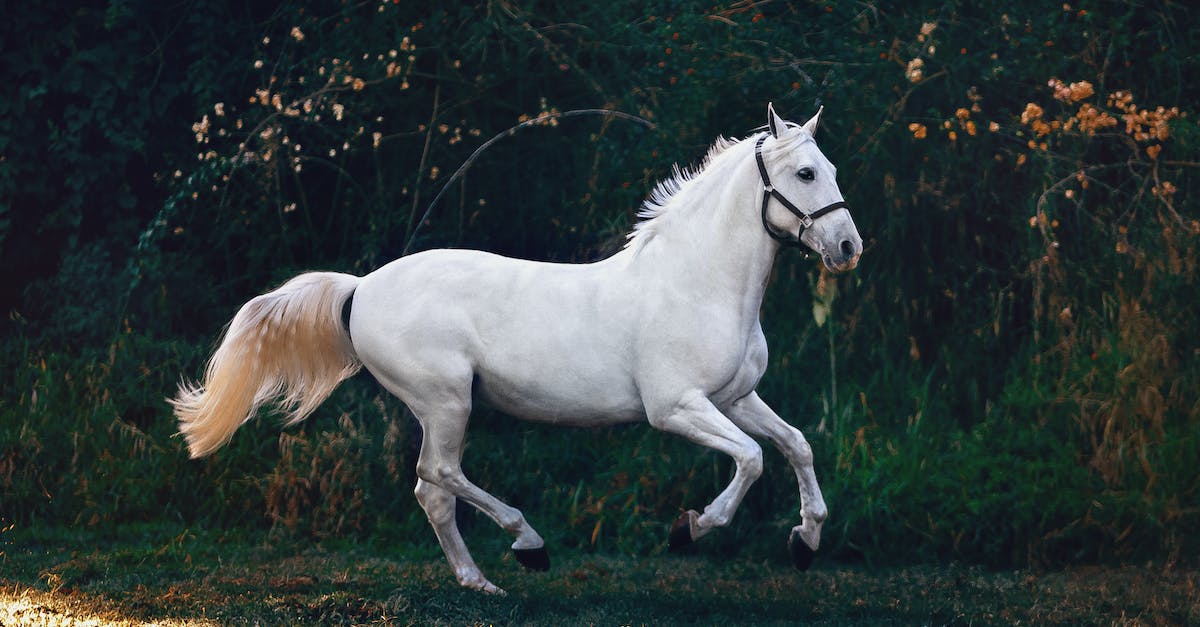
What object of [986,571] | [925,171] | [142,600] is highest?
[925,171]

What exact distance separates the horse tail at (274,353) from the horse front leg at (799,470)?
1.95m

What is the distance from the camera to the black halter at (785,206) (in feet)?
18.7

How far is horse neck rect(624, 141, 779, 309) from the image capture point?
233 inches

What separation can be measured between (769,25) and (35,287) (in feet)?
18.6

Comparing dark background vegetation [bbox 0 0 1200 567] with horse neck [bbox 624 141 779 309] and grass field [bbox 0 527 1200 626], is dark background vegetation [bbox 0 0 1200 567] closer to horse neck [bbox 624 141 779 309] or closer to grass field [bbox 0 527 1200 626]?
grass field [bbox 0 527 1200 626]

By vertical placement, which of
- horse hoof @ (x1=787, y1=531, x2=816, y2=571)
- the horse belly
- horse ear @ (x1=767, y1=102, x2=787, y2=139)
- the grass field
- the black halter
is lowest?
the grass field

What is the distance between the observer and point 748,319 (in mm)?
5953

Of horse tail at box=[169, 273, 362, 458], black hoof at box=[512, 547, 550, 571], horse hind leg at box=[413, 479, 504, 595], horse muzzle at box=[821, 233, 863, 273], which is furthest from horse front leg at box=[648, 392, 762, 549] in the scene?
horse tail at box=[169, 273, 362, 458]

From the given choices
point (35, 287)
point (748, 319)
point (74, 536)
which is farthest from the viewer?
point (35, 287)

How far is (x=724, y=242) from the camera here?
19.5 feet

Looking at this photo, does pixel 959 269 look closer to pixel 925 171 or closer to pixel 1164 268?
pixel 925 171

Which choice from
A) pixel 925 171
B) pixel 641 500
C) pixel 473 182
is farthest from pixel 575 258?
pixel 925 171

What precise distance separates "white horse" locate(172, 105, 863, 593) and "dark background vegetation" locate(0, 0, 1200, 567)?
152cm

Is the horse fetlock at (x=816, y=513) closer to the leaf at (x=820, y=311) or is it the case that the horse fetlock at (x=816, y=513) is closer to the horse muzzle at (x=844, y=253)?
the horse muzzle at (x=844, y=253)
